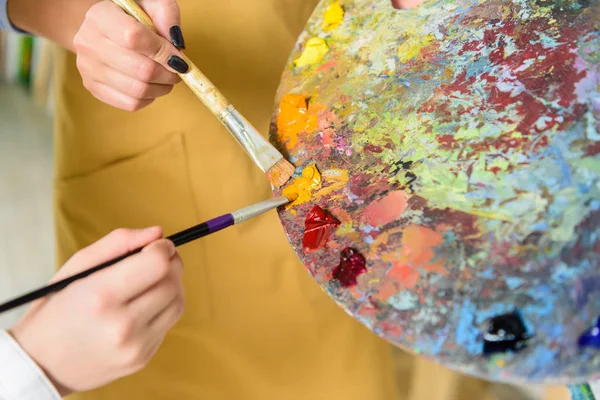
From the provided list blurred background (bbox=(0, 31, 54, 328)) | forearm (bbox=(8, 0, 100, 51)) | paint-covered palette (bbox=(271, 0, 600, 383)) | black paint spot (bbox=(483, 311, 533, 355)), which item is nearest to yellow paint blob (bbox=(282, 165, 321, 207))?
paint-covered palette (bbox=(271, 0, 600, 383))

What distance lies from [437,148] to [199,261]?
389mm

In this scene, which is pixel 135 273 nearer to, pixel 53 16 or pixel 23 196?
pixel 53 16

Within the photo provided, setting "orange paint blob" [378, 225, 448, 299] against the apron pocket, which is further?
the apron pocket

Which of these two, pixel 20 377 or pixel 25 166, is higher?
pixel 20 377

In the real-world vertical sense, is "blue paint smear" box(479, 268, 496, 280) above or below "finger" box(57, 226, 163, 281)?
below

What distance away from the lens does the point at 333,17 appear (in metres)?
0.61

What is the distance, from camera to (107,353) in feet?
1.45

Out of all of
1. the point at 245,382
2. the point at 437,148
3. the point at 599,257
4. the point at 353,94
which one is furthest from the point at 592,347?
the point at 245,382

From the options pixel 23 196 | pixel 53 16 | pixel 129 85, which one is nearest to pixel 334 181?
pixel 129 85

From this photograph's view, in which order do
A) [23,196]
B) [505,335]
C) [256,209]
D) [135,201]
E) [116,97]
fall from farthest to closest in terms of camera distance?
[23,196] → [135,201] → [116,97] → [256,209] → [505,335]

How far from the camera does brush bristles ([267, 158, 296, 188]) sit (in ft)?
1.72

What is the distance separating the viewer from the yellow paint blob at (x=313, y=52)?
59 cm

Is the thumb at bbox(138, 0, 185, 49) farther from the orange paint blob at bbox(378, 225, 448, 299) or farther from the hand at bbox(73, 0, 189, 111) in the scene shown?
the orange paint blob at bbox(378, 225, 448, 299)

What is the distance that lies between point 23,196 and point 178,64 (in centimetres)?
93
